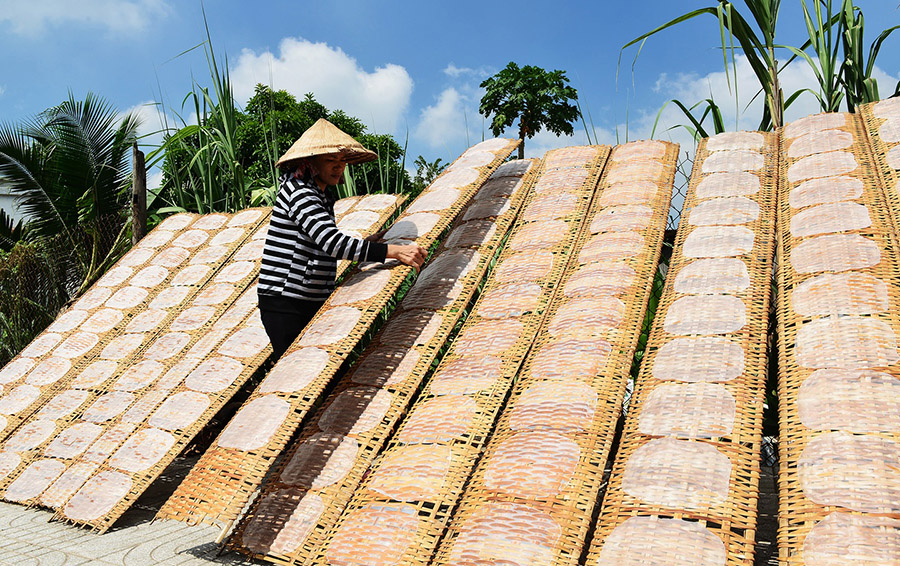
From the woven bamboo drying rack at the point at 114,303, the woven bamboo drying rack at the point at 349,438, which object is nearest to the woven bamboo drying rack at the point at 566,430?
the woven bamboo drying rack at the point at 349,438

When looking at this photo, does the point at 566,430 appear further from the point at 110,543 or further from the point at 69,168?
the point at 69,168

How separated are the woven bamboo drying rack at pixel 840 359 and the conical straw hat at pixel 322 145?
1.43m

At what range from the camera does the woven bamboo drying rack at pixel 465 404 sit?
1658mm

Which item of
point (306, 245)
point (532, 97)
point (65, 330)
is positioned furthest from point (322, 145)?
point (532, 97)

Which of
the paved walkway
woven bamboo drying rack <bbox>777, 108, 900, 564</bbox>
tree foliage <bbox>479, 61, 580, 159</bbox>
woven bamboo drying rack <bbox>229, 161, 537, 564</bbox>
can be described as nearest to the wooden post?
the paved walkway

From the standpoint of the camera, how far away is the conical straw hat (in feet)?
7.37

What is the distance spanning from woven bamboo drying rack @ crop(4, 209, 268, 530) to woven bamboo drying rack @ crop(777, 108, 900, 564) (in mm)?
1908

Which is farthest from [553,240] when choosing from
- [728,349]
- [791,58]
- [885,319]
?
[791,58]

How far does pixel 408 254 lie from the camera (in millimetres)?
2264

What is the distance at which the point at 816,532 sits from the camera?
1.40m

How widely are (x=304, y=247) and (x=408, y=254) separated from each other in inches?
13.8

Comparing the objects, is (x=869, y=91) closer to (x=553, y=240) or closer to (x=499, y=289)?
(x=553, y=240)

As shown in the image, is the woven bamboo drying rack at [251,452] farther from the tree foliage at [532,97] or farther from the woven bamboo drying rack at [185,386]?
the tree foliage at [532,97]

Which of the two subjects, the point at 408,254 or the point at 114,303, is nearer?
the point at 408,254
